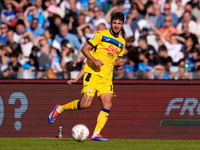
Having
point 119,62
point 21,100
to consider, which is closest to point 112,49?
point 119,62

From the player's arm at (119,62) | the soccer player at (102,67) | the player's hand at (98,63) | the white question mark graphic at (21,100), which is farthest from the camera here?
the white question mark graphic at (21,100)

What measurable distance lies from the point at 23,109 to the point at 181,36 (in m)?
5.21

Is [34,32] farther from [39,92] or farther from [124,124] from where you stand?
[124,124]

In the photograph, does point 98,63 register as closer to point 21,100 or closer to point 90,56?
point 90,56

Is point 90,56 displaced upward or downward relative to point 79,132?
upward

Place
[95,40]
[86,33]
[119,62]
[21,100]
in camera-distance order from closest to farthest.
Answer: [95,40] < [119,62] < [21,100] < [86,33]

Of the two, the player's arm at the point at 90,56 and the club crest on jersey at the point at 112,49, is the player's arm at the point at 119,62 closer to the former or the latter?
the club crest on jersey at the point at 112,49

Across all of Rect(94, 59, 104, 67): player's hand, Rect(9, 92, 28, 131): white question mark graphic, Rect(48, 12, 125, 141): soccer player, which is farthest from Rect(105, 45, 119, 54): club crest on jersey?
Rect(9, 92, 28, 131): white question mark graphic

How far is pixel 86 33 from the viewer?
531 inches

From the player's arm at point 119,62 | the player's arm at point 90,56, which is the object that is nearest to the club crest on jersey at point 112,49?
the player's arm at point 119,62

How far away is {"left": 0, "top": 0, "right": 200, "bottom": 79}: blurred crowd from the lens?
489 inches

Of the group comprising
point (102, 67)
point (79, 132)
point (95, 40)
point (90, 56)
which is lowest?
point (79, 132)

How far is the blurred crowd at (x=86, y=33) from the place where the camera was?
12422 millimetres

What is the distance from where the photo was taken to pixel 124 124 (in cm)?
1082
